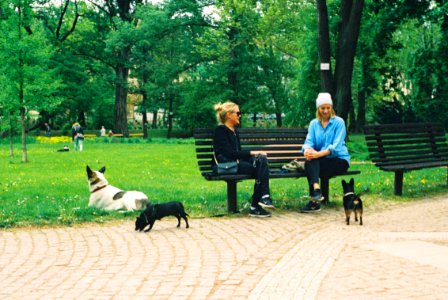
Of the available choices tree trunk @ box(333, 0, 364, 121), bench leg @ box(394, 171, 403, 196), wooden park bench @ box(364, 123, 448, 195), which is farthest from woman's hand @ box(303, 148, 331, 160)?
tree trunk @ box(333, 0, 364, 121)

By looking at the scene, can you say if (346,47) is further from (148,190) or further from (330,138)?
(330,138)

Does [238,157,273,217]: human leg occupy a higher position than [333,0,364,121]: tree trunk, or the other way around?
[333,0,364,121]: tree trunk

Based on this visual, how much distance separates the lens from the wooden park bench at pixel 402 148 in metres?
11.2


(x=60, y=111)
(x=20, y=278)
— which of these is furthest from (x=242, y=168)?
(x=60, y=111)

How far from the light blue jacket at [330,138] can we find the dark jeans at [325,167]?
8 cm

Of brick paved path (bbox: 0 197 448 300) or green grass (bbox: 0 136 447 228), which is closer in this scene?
brick paved path (bbox: 0 197 448 300)

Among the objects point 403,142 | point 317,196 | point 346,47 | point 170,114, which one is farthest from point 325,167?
point 170,114

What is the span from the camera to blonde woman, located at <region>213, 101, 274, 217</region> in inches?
356

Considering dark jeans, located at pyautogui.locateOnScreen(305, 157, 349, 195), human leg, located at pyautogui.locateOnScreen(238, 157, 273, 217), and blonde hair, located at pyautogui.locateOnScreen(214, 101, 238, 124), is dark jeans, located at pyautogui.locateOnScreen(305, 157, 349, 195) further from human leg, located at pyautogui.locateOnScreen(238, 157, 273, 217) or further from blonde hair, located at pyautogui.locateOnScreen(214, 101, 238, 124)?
blonde hair, located at pyautogui.locateOnScreen(214, 101, 238, 124)

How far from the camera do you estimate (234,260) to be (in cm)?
610

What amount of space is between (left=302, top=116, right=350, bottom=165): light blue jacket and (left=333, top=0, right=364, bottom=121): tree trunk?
9.58 m

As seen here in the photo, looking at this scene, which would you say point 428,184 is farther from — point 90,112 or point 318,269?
point 90,112

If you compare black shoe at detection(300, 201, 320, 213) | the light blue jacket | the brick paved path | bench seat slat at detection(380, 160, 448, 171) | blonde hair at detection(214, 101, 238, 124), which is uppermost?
blonde hair at detection(214, 101, 238, 124)

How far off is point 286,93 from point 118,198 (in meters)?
41.3
